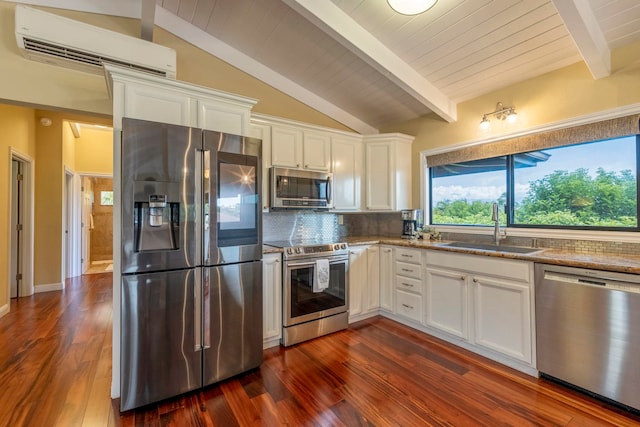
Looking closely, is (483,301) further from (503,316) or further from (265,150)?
(265,150)

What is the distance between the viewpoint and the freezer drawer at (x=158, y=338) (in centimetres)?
180

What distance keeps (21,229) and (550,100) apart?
267 inches

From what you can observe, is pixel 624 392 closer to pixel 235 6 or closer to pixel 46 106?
pixel 235 6

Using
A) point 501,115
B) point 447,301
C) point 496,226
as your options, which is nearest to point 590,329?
point 447,301

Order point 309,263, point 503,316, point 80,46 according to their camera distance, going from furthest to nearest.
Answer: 1. point 309,263
2. point 80,46
3. point 503,316

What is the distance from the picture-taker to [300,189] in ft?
10.5

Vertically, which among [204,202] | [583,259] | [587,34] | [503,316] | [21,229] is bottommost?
[503,316]

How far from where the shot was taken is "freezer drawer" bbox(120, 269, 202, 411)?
180 centimetres

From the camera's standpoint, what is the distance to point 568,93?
8.22 ft

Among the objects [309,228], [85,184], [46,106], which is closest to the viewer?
[46,106]

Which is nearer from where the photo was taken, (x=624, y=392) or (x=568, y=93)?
(x=624, y=392)

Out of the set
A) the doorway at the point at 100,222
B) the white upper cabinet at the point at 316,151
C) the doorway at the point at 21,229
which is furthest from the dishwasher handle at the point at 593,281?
the doorway at the point at 100,222

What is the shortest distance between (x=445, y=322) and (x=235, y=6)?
11.8ft

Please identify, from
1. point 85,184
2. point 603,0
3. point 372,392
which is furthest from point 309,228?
point 85,184
